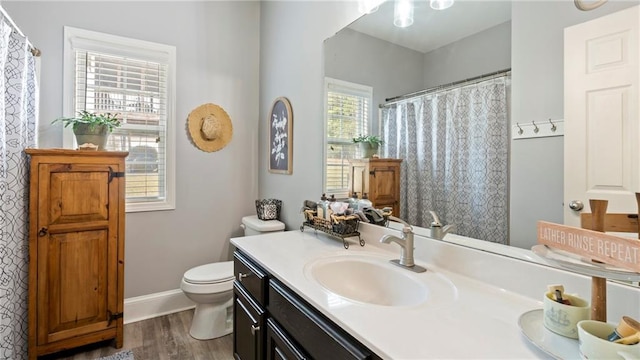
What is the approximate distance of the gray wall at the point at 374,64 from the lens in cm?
150

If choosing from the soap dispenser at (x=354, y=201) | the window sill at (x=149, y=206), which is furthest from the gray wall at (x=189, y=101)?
the soap dispenser at (x=354, y=201)

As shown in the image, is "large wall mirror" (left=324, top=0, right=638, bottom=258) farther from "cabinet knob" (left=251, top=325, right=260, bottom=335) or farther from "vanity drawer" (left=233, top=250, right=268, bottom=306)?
"cabinet knob" (left=251, top=325, right=260, bottom=335)

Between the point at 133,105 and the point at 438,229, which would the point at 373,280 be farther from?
the point at 133,105

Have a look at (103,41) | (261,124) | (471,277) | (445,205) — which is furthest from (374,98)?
(103,41)

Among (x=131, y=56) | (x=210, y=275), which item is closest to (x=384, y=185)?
(x=210, y=275)

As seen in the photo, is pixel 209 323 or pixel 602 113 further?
pixel 209 323

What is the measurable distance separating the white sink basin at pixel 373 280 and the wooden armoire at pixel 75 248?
160 cm

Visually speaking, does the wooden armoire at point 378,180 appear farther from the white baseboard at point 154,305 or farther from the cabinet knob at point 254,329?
the white baseboard at point 154,305

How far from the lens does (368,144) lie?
1700 mm

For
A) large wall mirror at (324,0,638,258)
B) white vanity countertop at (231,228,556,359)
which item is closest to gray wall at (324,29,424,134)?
large wall mirror at (324,0,638,258)

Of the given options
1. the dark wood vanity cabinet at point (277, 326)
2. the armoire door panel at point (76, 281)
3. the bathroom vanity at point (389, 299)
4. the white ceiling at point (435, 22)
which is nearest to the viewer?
the bathroom vanity at point (389, 299)

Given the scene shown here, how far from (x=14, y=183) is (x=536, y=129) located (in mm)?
2533

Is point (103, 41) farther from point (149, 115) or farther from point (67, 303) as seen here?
point (67, 303)

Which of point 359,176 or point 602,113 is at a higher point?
point 602,113
